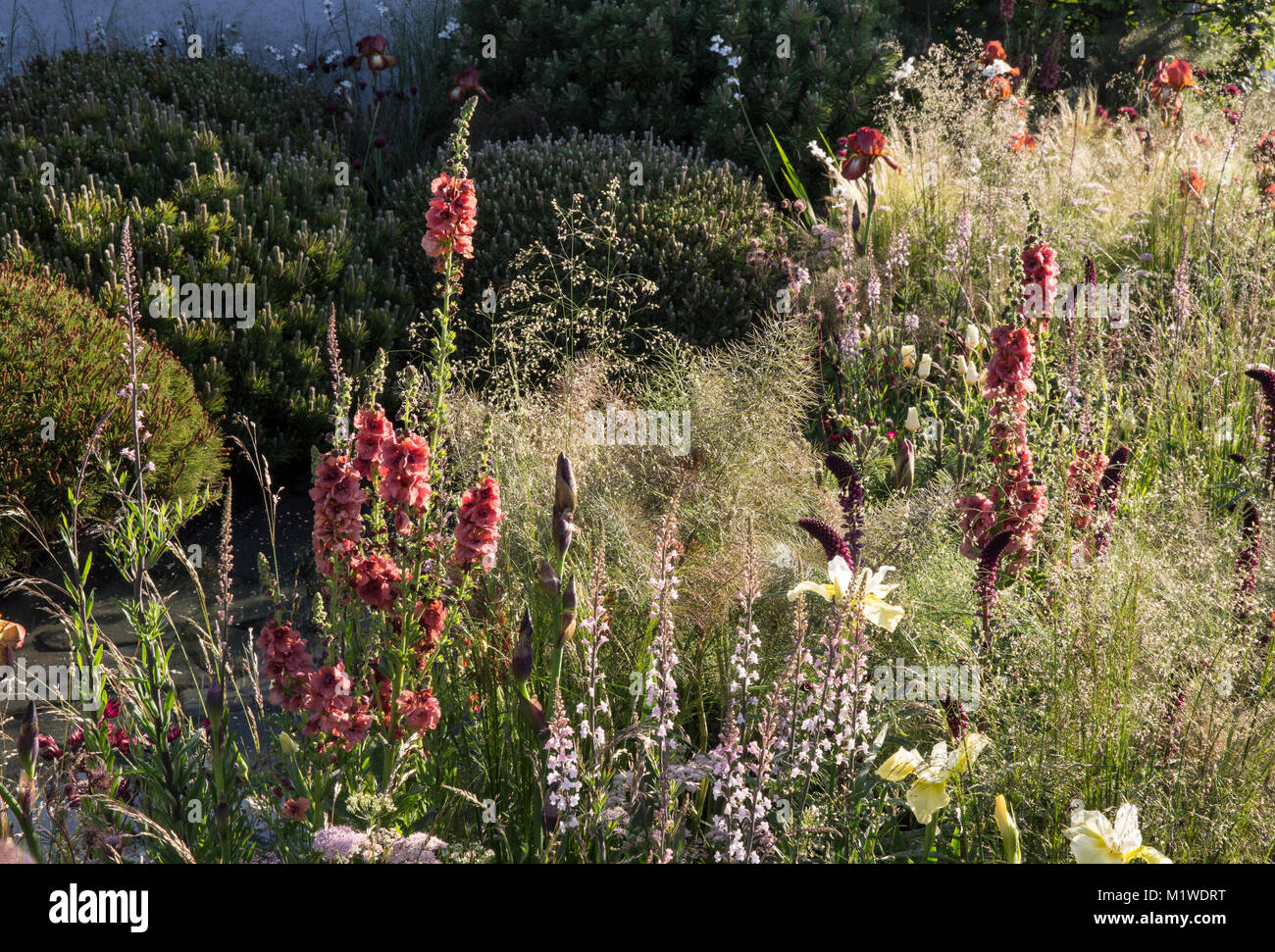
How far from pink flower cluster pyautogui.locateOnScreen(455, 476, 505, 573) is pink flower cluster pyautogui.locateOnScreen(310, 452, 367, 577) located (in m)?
0.19

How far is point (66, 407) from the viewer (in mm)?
4453

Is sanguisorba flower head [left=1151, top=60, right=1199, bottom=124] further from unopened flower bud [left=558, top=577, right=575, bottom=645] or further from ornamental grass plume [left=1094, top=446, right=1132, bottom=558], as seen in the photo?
unopened flower bud [left=558, top=577, right=575, bottom=645]

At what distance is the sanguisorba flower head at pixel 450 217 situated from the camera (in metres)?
2.38

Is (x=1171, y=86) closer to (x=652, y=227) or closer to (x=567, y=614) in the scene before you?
(x=652, y=227)

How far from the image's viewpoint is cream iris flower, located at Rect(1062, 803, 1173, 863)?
1.80 meters

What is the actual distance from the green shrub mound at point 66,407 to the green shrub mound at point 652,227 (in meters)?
1.95

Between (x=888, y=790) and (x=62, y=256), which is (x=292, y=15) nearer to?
(x=62, y=256)

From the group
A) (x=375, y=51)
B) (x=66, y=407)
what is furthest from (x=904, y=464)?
(x=375, y=51)

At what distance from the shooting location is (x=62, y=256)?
529cm

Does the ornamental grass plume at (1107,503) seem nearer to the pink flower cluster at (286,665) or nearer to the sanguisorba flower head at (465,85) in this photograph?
the pink flower cluster at (286,665)

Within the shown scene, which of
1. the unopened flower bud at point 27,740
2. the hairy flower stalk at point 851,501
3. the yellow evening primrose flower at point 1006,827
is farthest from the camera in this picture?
the hairy flower stalk at point 851,501

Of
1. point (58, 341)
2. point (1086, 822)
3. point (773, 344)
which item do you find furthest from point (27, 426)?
point (1086, 822)

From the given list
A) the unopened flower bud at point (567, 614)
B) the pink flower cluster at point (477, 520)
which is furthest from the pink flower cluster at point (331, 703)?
Result: the unopened flower bud at point (567, 614)

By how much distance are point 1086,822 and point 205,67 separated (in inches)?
309
